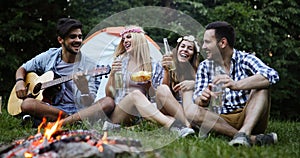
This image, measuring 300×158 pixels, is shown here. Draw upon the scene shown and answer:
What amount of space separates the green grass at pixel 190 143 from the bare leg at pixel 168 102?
0.20 meters

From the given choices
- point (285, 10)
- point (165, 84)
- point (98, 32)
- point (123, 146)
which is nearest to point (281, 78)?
point (285, 10)

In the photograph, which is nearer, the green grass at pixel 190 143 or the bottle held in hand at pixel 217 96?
the green grass at pixel 190 143

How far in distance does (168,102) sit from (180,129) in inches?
13.0

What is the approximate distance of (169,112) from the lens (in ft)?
13.5

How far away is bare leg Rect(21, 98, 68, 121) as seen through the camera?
14.5ft

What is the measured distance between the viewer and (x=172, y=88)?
Answer: 427 centimetres

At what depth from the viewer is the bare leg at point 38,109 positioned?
4418 millimetres

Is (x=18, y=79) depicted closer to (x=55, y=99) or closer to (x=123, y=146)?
(x=55, y=99)

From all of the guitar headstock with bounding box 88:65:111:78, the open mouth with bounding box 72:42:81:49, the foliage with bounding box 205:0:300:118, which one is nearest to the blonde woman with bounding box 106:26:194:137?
the guitar headstock with bounding box 88:65:111:78

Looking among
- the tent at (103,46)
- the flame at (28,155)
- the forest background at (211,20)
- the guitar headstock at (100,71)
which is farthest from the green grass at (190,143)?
the forest background at (211,20)

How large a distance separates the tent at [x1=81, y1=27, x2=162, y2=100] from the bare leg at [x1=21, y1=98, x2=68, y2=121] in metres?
0.87

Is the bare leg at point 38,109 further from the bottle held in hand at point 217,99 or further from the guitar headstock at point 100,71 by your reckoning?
the bottle held in hand at point 217,99

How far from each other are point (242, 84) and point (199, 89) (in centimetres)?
57

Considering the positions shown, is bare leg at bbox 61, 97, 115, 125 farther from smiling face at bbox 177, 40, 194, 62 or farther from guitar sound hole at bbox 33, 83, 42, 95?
smiling face at bbox 177, 40, 194, 62
